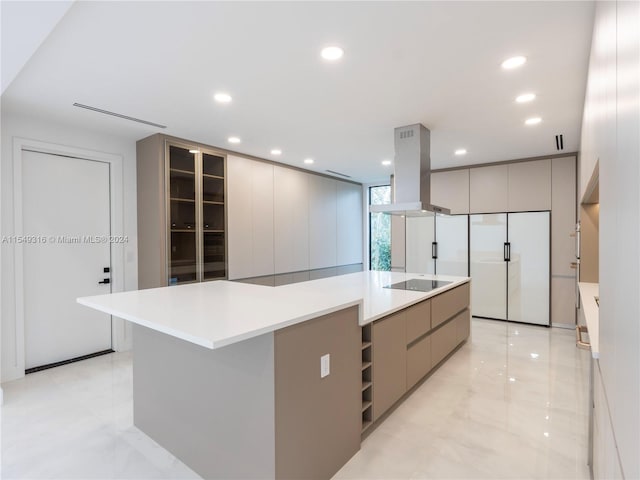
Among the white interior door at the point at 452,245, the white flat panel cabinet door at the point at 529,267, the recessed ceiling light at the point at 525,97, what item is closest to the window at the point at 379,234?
the white interior door at the point at 452,245

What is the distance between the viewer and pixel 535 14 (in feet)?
6.01

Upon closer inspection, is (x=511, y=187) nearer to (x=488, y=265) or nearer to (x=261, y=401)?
(x=488, y=265)

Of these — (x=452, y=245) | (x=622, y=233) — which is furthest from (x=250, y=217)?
(x=622, y=233)

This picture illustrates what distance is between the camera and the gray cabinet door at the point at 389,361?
2.35 meters

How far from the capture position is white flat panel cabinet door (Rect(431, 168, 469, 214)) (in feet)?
18.7

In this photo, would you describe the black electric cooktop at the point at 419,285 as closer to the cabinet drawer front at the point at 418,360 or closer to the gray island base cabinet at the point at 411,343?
the gray island base cabinet at the point at 411,343

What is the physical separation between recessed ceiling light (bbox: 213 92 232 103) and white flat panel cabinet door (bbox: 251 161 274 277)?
2.02m

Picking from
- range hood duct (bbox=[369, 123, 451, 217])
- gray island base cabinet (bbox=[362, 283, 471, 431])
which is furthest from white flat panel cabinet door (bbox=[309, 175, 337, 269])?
gray island base cabinet (bbox=[362, 283, 471, 431])

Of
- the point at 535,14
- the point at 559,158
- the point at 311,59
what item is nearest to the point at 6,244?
the point at 311,59

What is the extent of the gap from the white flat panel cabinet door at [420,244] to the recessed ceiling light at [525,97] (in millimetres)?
3130

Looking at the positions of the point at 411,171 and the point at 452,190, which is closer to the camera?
the point at 411,171

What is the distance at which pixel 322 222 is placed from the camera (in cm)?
634

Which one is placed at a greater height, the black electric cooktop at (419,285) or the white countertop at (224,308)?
the white countertop at (224,308)

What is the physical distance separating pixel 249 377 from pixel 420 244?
Result: 495cm
